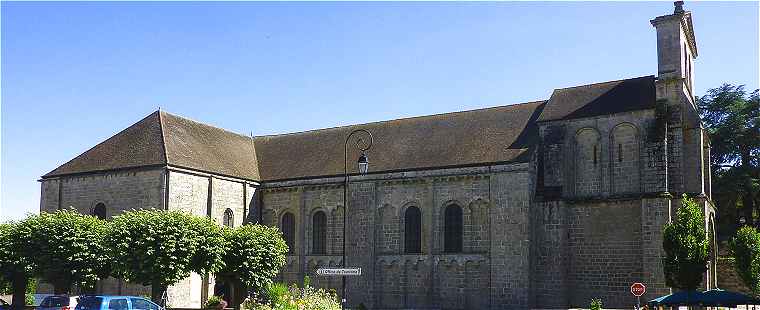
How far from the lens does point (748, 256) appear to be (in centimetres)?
3428

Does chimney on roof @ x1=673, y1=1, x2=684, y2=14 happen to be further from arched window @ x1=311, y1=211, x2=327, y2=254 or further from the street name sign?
the street name sign

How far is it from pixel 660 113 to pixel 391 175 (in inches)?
546

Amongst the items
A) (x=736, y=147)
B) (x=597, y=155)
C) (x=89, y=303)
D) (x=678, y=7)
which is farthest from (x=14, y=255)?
(x=736, y=147)

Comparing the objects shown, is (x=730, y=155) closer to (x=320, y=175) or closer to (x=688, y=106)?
(x=688, y=106)

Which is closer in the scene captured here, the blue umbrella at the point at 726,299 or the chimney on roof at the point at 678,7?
the blue umbrella at the point at 726,299

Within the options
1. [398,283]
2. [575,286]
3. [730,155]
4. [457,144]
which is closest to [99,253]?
[398,283]

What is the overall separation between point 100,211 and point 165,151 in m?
5.36

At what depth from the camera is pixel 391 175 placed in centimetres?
3950

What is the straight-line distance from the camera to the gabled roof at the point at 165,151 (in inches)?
1550

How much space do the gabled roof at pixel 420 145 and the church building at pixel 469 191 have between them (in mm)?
112

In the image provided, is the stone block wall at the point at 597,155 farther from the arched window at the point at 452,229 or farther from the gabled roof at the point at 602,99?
the arched window at the point at 452,229

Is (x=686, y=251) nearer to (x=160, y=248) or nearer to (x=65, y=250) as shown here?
(x=160, y=248)

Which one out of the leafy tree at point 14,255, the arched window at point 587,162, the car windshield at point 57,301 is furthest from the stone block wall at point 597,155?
the leafy tree at point 14,255

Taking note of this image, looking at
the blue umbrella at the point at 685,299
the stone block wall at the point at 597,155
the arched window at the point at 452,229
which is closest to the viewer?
the blue umbrella at the point at 685,299
